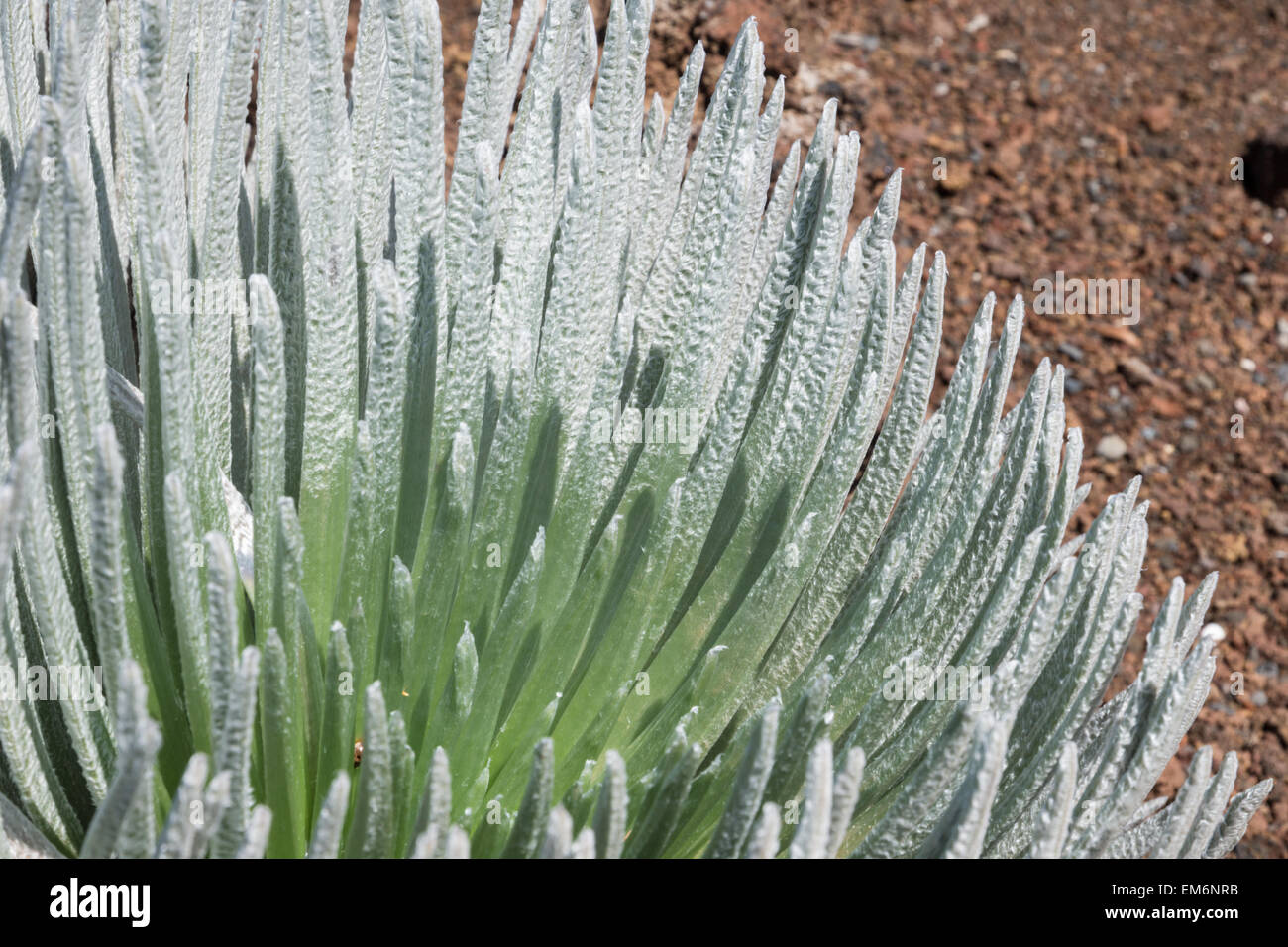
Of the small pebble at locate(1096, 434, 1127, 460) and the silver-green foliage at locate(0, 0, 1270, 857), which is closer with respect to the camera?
the silver-green foliage at locate(0, 0, 1270, 857)

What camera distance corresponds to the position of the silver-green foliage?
2.41ft

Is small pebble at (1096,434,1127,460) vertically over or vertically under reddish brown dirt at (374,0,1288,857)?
under

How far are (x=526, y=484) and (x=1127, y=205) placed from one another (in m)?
1.48

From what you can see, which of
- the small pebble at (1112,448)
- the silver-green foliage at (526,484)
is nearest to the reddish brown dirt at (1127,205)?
the small pebble at (1112,448)

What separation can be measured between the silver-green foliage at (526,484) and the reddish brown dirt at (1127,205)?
779mm

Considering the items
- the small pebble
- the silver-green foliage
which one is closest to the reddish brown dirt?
the small pebble

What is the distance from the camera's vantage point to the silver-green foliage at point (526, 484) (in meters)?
0.74

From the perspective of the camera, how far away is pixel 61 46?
66 cm

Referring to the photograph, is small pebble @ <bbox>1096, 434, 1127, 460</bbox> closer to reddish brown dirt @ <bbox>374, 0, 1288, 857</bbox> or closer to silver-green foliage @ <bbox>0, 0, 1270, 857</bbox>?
reddish brown dirt @ <bbox>374, 0, 1288, 857</bbox>

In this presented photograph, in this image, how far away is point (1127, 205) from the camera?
2066 millimetres

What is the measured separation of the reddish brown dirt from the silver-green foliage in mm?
779

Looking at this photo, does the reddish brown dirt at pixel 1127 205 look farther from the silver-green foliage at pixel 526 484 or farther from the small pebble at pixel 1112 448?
the silver-green foliage at pixel 526 484

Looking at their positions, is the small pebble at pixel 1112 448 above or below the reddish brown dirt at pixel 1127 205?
below

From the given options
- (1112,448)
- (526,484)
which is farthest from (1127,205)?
(526,484)
